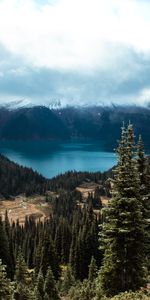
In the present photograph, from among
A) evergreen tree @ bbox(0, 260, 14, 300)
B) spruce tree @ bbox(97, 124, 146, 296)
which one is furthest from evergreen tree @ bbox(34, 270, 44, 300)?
spruce tree @ bbox(97, 124, 146, 296)

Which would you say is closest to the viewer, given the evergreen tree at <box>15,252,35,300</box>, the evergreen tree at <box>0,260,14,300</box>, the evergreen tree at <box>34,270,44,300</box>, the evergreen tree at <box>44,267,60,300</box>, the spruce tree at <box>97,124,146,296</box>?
the spruce tree at <box>97,124,146,296</box>

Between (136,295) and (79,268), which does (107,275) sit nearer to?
(136,295)

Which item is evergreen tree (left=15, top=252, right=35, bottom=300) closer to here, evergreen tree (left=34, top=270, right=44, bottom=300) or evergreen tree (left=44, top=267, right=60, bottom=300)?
evergreen tree (left=34, top=270, right=44, bottom=300)

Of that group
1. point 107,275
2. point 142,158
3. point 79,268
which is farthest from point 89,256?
point 107,275

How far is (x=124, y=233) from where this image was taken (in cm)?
3512

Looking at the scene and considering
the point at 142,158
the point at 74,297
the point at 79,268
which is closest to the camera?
the point at 142,158

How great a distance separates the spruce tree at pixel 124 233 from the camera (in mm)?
34750

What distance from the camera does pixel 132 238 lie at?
114 ft

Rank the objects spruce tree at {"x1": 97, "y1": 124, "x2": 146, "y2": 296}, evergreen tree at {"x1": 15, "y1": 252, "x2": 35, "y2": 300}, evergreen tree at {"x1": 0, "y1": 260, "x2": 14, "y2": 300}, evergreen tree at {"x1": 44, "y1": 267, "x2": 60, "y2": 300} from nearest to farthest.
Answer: spruce tree at {"x1": 97, "y1": 124, "x2": 146, "y2": 296}
evergreen tree at {"x1": 0, "y1": 260, "x2": 14, "y2": 300}
evergreen tree at {"x1": 15, "y1": 252, "x2": 35, "y2": 300}
evergreen tree at {"x1": 44, "y1": 267, "x2": 60, "y2": 300}

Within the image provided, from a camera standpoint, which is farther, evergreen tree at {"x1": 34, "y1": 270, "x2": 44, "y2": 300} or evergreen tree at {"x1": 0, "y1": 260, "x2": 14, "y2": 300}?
evergreen tree at {"x1": 34, "y1": 270, "x2": 44, "y2": 300}

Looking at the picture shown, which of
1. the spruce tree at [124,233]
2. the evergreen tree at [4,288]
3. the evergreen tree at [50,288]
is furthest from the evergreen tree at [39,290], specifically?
the spruce tree at [124,233]

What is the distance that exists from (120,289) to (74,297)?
43083 mm

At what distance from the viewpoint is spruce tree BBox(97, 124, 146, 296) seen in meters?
34.8

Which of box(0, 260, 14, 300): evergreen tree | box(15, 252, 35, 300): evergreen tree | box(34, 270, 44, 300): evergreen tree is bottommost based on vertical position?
box(34, 270, 44, 300): evergreen tree
